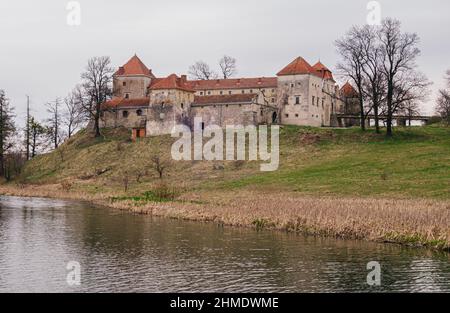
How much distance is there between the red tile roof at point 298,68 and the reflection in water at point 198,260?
5026 centimetres

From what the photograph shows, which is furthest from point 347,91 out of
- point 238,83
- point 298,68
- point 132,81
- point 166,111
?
point 132,81

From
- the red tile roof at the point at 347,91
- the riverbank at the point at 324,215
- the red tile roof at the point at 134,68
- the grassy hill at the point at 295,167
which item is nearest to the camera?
the riverbank at the point at 324,215

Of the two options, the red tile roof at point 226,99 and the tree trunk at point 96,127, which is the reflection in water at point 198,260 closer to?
the red tile roof at point 226,99

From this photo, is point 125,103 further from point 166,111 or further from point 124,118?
point 166,111

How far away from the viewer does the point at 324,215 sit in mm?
30062

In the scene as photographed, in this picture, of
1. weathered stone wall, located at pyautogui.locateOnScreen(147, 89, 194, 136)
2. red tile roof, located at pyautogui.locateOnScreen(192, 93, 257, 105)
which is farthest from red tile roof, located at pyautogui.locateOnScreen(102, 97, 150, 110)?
red tile roof, located at pyautogui.locateOnScreen(192, 93, 257, 105)

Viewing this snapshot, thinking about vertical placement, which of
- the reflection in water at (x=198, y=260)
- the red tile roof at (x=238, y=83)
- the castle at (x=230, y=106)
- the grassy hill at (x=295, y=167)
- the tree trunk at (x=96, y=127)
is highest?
the red tile roof at (x=238, y=83)

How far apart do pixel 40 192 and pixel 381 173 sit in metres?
31.9

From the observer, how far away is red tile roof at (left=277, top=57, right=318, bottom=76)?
7938 centimetres

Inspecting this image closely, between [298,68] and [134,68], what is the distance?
992 inches

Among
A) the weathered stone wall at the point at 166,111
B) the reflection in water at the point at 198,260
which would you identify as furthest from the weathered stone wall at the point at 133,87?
the reflection in water at the point at 198,260

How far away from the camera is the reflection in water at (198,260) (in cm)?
1886

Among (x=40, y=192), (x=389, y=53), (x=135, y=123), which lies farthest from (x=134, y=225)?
(x=135, y=123)
